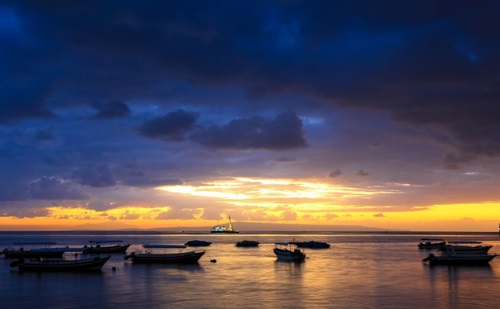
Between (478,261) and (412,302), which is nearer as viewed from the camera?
(412,302)

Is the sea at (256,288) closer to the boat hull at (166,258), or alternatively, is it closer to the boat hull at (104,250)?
the boat hull at (166,258)

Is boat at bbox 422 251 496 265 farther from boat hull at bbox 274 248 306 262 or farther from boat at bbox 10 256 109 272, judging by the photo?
boat at bbox 10 256 109 272

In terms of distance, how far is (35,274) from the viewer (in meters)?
69.8

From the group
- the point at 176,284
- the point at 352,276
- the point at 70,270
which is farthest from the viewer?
the point at 70,270

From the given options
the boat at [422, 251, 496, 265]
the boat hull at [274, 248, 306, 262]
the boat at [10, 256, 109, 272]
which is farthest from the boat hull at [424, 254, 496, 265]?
the boat at [10, 256, 109, 272]

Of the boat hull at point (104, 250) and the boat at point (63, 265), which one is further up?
the boat at point (63, 265)

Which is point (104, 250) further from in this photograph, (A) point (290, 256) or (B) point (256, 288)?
(B) point (256, 288)

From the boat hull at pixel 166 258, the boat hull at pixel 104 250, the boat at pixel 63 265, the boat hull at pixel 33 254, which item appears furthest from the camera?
the boat hull at pixel 104 250

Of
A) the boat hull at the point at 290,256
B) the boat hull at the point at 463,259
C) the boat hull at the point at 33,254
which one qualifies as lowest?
the boat hull at the point at 463,259

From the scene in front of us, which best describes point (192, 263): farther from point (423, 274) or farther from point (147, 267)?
point (423, 274)

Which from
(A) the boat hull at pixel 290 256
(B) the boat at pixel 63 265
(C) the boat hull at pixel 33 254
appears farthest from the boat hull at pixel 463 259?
(C) the boat hull at pixel 33 254

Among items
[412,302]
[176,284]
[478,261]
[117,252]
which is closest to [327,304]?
[412,302]

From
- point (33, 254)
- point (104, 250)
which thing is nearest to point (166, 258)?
point (33, 254)

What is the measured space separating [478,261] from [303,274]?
37.6 meters
